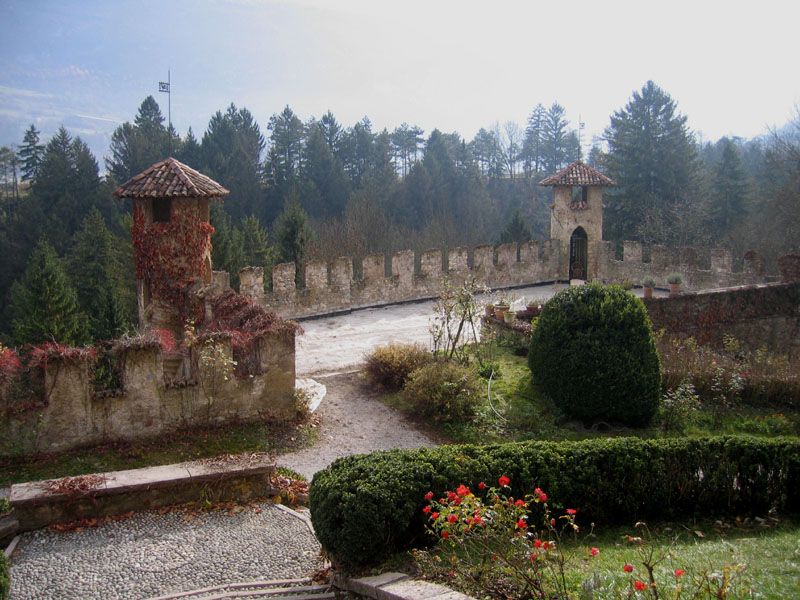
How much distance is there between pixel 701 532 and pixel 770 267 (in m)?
32.4

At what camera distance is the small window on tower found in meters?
12.6

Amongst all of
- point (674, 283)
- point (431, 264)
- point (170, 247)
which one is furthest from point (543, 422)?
point (674, 283)

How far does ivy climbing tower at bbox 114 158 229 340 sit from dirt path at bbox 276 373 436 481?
278cm

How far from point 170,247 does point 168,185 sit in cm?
102

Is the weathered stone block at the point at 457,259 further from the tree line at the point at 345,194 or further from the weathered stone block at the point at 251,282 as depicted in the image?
the tree line at the point at 345,194

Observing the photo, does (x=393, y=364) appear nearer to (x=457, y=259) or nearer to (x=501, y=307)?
(x=501, y=307)

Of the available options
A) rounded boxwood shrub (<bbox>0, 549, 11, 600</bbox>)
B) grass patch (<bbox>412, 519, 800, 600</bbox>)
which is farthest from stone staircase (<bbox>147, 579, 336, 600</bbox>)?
rounded boxwood shrub (<bbox>0, 549, 11, 600</bbox>)

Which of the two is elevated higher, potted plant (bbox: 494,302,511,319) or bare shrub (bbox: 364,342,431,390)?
potted plant (bbox: 494,302,511,319)

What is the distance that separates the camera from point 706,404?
38.4 ft

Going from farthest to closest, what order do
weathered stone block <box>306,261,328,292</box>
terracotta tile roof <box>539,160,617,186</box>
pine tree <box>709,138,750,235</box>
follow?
pine tree <box>709,138,750,235</box>
terracotta tile roof <box>539,160,617,186</box>
weathered stone block <box>306,261,328,292</box>

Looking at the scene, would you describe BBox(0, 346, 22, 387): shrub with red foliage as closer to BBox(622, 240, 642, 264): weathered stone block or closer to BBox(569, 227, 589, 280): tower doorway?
BBox(569, 227, 589, 280): tower doorway

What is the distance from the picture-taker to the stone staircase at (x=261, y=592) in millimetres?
5785

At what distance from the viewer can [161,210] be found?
497 inches

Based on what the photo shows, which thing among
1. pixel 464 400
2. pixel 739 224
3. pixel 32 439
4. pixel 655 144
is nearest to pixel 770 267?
pixel 739 224
